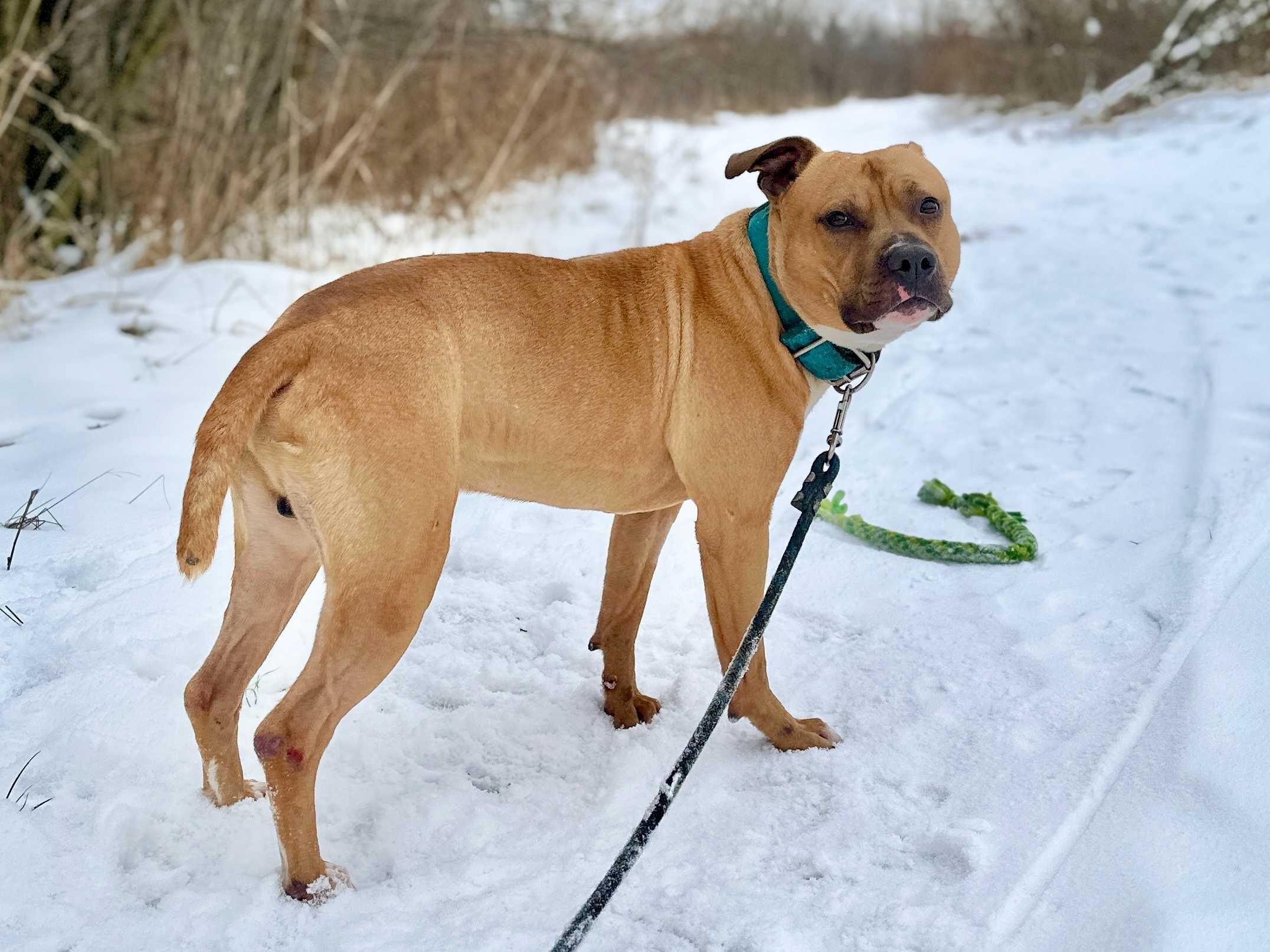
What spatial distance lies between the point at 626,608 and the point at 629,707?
0.93 feet

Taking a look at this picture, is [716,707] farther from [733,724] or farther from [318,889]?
[318,889]

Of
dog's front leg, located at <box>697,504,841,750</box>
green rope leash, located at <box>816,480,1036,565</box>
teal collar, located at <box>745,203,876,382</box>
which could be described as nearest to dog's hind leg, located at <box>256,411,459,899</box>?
dog's front leg, located at <box>697,504,841,750</box>

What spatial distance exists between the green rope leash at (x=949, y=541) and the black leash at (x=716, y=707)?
751 millimetres

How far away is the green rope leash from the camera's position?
376 cm

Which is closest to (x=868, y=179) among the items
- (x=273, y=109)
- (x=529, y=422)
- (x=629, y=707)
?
(x=529, y=422)

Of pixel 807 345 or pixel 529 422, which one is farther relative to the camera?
pixel 807 345

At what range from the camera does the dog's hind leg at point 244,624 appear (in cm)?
255

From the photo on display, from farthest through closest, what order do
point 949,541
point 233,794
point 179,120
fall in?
point 179,120
point 949,541
point 233,794

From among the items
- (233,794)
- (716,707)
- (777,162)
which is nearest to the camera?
(716,707)

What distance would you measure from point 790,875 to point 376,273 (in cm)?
171

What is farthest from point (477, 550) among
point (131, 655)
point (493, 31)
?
point (493, 31)

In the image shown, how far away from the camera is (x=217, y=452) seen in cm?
222

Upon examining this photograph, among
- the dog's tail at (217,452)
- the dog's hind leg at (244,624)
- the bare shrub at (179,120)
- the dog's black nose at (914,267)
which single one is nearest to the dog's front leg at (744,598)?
the dog's black nose at (914,267)

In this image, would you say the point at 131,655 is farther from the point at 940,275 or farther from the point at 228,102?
the point at 228,102
